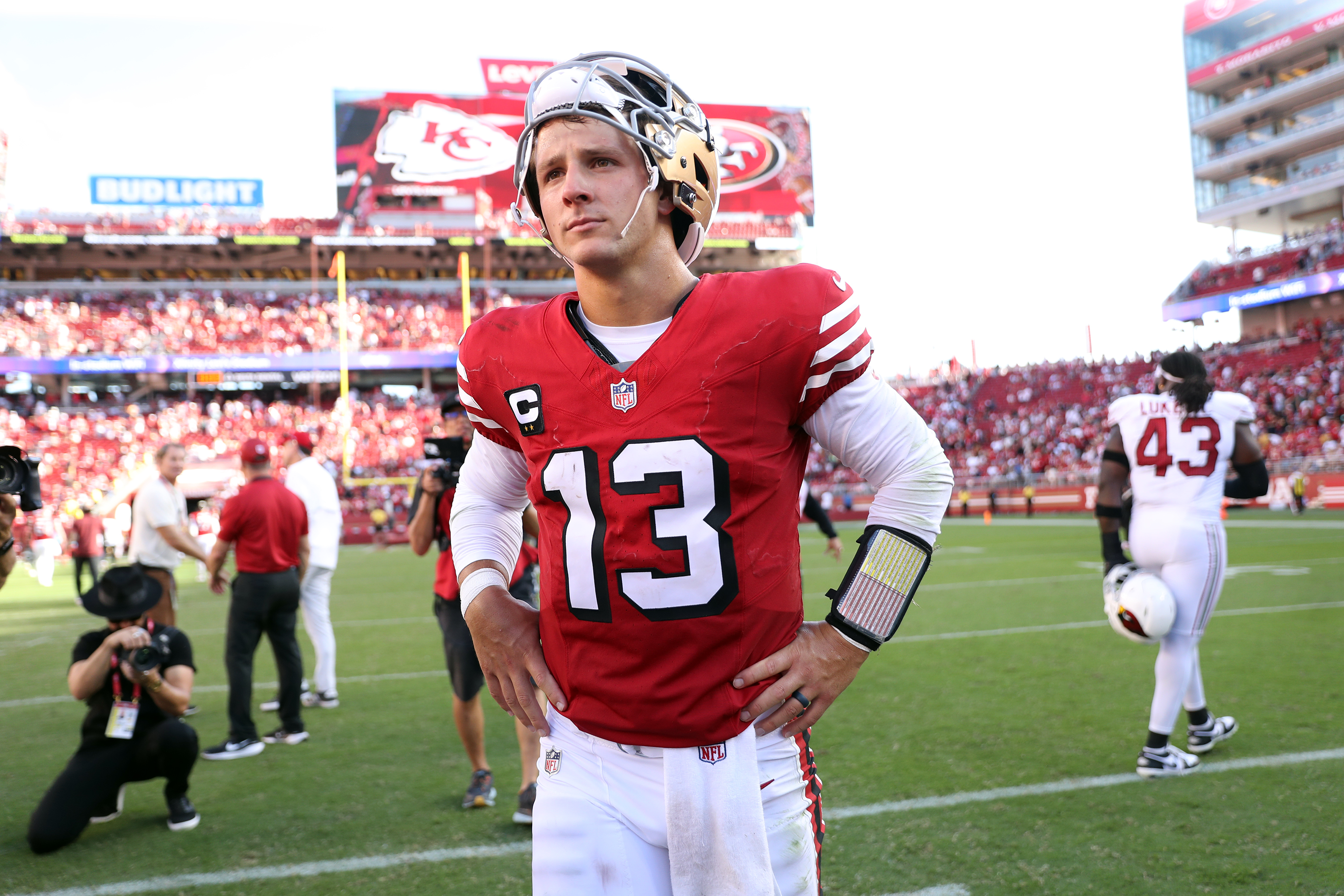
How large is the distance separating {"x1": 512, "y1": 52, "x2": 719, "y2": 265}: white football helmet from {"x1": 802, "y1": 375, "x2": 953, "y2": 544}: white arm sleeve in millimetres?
465

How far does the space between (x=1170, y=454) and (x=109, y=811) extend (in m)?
5.32

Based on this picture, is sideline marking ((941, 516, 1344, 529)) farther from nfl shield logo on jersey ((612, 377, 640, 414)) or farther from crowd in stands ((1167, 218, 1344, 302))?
crowd in stands ((1167, 218, 1344, 302))

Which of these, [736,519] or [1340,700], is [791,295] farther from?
[1340,700]

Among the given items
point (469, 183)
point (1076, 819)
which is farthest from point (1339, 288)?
point (1076, 819)

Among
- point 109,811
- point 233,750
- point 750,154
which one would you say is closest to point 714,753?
point 109,811

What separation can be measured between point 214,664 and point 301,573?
279 centimetres

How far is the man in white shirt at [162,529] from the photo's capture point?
261 inches

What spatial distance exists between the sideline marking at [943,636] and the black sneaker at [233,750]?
69.4 inches

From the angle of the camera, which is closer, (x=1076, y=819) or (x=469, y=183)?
(x=1076, y=819)

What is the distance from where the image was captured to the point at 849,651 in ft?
5.16

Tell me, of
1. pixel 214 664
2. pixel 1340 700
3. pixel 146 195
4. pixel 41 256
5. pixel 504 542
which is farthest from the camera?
pixel 146 195

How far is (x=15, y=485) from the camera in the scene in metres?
2.89

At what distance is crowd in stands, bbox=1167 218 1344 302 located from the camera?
118 feet

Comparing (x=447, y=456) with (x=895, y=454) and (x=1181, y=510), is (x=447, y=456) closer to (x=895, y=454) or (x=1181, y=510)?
(x=895, y=454)
